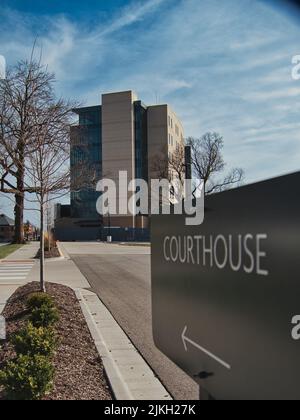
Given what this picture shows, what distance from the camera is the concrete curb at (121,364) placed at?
15.7 ft

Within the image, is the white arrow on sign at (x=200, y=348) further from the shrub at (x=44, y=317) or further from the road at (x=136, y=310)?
the shrub at (x=44, y=317)

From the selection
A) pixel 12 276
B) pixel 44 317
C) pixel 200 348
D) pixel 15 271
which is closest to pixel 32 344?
pixel 44 317

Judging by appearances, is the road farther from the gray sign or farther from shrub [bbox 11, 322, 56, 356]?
the gray sign

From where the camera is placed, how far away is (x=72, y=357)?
5.86 m

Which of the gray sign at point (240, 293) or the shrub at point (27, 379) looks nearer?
the gray sign at point (240, 293)

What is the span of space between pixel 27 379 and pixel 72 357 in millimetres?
1850

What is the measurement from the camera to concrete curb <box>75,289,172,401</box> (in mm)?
4773

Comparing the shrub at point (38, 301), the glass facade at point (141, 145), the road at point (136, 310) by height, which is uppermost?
the glass facade at point (141, 145)

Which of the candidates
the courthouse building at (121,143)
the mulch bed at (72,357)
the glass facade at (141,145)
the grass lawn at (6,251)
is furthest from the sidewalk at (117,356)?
the glass facade at (141,145)

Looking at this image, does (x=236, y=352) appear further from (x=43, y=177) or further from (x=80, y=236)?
(x=80, y=236)

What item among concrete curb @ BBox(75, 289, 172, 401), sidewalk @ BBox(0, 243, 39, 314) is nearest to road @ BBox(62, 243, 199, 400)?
concrete curb @ BBox(75, 289, 172, 401)

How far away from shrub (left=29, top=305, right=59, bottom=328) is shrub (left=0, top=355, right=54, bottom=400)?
Answer: 2.49 meters

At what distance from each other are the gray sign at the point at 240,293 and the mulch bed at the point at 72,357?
2554 mm

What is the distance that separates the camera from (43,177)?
34.6 feet
